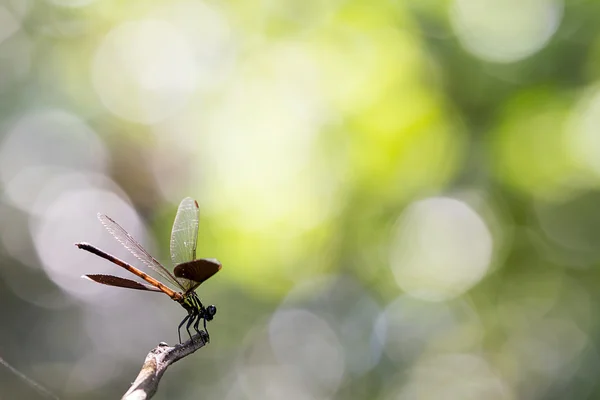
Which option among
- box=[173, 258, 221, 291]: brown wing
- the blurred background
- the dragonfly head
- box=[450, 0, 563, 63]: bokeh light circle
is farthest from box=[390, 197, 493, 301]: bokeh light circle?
box=[173, 258, 221, 291]: brown wing

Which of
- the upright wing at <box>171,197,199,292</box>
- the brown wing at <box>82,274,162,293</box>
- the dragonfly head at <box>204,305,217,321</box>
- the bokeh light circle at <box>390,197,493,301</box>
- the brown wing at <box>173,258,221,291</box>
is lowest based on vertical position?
the brown wing at <box>173,258,221,291</box>

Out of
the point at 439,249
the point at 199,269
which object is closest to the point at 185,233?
the point at 199,269

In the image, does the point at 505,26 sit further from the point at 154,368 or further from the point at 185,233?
the point at 154,368

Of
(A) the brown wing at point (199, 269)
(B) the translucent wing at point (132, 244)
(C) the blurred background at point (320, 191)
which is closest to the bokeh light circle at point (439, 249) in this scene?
(C) the blurred background at point (320, 191)

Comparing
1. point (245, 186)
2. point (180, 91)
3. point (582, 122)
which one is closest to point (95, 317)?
point (245, 186)

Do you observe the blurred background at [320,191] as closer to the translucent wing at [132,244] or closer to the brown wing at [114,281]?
the translucent wing at [132,244]

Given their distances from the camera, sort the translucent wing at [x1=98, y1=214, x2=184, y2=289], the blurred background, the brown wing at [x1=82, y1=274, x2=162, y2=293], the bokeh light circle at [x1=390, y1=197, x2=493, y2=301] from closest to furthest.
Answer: the brown wing at [x1=82, y1=274, x2=162, y2=293]
the translucent wing at [x1=98, y1=214, x2=184, y2=289]
the blurred background
the bokeh light circle at [x1=390, y1=197, x2=493, y2=301]

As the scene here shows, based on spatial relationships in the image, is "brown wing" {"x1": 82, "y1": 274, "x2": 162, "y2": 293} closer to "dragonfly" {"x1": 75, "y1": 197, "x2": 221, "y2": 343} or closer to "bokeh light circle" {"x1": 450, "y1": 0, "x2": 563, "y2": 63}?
"dragonfly" {"x1": 75, "y1": 197, "x2": 221, "y2": 343}
